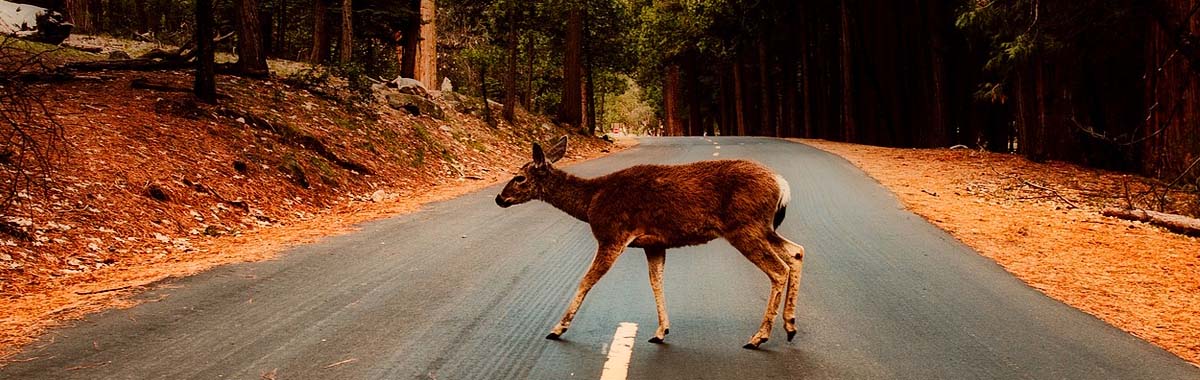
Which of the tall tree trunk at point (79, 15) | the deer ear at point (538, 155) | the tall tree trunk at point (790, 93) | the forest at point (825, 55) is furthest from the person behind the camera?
the tall tree trunk at point (790, 93)

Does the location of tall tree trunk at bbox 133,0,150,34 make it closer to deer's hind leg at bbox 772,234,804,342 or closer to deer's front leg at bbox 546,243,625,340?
deer's front leg at bbox 546,243,625,340

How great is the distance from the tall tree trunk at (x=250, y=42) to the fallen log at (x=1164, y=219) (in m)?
16.8

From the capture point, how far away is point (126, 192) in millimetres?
11062

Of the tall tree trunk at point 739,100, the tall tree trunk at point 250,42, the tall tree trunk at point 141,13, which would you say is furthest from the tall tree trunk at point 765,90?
the tall tree trunk at point 250,42

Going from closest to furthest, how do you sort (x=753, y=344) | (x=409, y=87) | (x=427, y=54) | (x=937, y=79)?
(x=753, y=344)
(x=409, y=87)
(x=427, y=54)
(x=937, y=79)

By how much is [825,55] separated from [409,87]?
26.3 metres

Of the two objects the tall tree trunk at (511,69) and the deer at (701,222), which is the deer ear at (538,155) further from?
the tall tree trunk at (511,69)

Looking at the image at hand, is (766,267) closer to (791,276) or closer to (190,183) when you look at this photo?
(791,276)

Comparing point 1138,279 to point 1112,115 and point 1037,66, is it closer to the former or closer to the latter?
point 1037,66

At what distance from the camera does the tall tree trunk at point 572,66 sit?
106 feet

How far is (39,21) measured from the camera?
66.7ft

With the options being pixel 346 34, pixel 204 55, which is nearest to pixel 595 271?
pixel 204 55

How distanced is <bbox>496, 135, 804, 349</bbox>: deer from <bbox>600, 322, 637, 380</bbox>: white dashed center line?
215 mm

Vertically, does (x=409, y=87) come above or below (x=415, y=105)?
above
